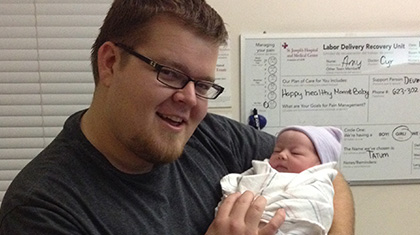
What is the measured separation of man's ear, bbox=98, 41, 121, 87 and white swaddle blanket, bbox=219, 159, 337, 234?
528 millimetres

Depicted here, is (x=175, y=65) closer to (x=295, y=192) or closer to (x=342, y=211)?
(x=295, y=192)

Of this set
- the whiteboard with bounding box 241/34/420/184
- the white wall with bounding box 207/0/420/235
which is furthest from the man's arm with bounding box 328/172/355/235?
the white wall with bounding box 207/0/420/235

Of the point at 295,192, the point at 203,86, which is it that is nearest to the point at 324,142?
the point at 295,192

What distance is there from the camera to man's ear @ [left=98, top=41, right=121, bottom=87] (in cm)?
104

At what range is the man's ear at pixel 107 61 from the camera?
3.43ft

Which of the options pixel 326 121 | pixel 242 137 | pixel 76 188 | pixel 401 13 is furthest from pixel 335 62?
pixel 76 188

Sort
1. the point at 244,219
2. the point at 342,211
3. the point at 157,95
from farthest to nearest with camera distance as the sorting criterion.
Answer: the point at 342,211, the point at 244,219, the point at 157,95

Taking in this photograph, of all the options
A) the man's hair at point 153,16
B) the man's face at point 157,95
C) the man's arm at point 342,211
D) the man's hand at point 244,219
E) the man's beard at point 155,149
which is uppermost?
the man's hair at point 153,16

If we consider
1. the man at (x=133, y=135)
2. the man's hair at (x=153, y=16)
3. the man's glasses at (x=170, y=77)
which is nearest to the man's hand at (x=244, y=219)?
the man at (x=133, y=135)

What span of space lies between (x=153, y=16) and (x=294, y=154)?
31.4 inches

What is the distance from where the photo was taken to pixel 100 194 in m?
0.99

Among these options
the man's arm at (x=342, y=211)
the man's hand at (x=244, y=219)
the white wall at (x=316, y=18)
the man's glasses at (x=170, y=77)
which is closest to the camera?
the man's glasses at (x=170, y=77)

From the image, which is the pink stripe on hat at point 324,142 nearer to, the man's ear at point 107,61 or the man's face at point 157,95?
the man's face at point 157,95

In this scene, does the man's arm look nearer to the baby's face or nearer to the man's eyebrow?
the baby's face
